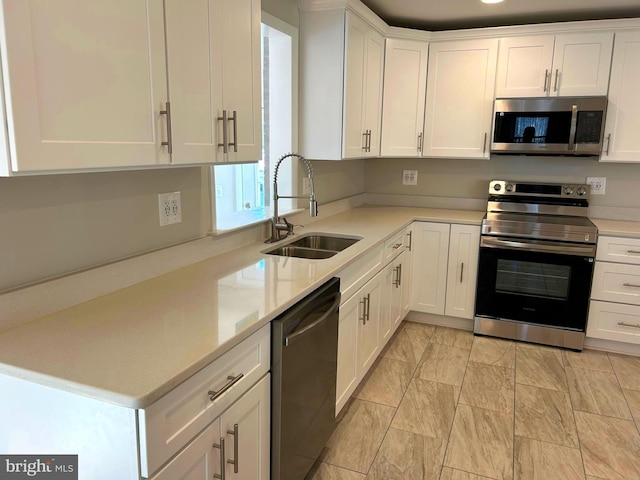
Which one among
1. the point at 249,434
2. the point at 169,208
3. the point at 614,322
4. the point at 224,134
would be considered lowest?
the point at 614,322

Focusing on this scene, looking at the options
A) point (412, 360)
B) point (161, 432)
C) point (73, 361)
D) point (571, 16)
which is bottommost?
point (412, 360)

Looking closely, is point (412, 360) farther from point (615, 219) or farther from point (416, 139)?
point (615, 219)

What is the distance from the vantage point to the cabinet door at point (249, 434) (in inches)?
53.7

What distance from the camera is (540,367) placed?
10.2 ft

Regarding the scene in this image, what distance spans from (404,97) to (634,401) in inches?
100

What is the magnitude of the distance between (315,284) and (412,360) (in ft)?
5.42

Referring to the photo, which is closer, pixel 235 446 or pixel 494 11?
pixel 235 446

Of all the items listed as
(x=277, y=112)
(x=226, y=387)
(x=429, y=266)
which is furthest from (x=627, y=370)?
(x=226, y=387)

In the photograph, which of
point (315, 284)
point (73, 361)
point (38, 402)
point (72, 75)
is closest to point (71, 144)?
point (72, 75)

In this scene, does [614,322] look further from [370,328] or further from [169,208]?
[169,208]

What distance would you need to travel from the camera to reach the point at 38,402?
3.71ft

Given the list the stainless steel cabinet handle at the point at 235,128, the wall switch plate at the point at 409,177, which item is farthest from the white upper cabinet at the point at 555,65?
the stainless steel cabinet handle at the point at 235,128

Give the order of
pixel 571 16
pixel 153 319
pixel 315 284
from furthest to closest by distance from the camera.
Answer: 1. pixel 571 16
2. pixel 315 284
3. pixel 153 319

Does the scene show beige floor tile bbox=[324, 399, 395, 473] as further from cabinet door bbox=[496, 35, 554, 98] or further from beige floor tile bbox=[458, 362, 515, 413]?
cabinet door bbox=[496, 35, 554, 98]
